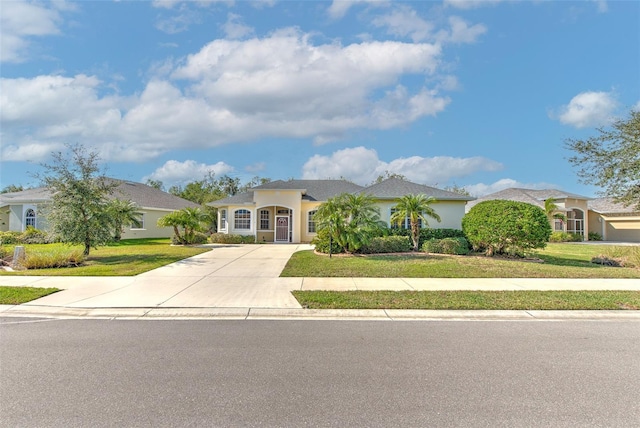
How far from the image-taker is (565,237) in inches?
1247

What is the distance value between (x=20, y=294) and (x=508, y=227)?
17.0 meters

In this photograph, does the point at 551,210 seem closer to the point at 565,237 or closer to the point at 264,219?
the point at 565,237

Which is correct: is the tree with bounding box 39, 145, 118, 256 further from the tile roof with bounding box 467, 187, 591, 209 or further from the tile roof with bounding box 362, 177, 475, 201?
the tile roof with bounding box 467, 187, 591, 209

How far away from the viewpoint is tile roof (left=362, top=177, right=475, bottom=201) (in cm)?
2136

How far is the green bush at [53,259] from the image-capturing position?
13.1m

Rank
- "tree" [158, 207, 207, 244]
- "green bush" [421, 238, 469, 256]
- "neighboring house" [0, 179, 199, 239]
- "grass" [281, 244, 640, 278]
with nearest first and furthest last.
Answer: "grass" [281, 244, 640, 278]
"green bush" [421, 238, 469, 256]
"tree" [158, 207, 207, 244]
"neighboring house" [0, 179, 199, 239]

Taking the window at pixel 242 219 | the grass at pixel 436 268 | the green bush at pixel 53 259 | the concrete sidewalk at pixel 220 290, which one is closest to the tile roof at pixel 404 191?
the grass at pixel 436 268

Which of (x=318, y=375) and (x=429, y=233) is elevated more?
(x=429, y=233)

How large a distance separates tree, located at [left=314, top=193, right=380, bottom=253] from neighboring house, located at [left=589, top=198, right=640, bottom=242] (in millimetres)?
29793

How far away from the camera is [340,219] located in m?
16.9

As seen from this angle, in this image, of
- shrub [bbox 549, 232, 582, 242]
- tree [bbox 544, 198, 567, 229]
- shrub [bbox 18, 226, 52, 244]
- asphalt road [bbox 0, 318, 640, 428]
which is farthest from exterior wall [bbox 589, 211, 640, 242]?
shrub [bbox 18, 226, 52, 244]

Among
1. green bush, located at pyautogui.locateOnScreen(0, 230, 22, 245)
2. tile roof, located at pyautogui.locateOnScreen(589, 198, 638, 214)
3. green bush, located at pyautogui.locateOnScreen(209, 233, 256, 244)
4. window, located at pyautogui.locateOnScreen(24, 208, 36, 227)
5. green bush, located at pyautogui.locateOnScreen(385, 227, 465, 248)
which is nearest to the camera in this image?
green bush, located at pyautogui.locateOnScreen(385, 227, 465, 248)

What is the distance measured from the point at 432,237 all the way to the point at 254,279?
11.9 metres

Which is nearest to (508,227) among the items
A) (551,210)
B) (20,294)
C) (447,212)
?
(447,212)
